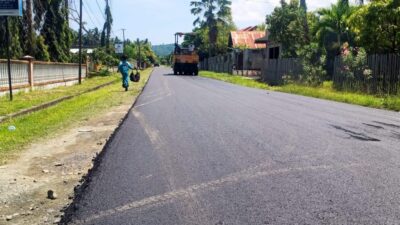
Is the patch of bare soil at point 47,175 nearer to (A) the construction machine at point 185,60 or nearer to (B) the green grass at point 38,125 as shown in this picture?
(B) the green grass at point 38,125

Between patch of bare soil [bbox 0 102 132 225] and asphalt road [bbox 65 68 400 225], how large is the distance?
0.29m

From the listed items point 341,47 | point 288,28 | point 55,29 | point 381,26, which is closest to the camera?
point 381,26

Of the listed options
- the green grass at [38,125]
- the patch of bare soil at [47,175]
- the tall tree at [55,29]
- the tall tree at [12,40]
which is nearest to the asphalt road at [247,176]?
the patch of bare soil at [47,175]

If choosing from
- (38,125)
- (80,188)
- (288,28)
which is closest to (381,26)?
(288,28)

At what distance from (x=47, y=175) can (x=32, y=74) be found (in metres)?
20.0

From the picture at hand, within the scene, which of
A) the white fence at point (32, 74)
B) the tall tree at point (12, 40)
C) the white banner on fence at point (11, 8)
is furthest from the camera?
the tall tree at point (12, 40)

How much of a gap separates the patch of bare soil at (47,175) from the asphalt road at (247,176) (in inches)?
11.3

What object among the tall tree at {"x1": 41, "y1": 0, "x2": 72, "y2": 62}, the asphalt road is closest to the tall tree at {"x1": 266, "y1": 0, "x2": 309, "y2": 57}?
the tall tree at {"x1": 41, "y1": 0, "x2": 72, "y2": 62}

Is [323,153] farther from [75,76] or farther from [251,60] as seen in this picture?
[251,60]

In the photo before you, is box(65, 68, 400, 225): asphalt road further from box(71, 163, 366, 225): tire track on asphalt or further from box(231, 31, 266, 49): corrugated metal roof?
box(231, 31, 266, 49): corrugated metal roof

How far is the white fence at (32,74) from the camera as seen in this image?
20781 millimetres

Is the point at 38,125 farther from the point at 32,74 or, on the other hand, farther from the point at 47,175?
the point at 32,74

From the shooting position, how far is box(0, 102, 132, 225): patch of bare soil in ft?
15.7

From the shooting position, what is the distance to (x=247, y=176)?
19.2 feet
